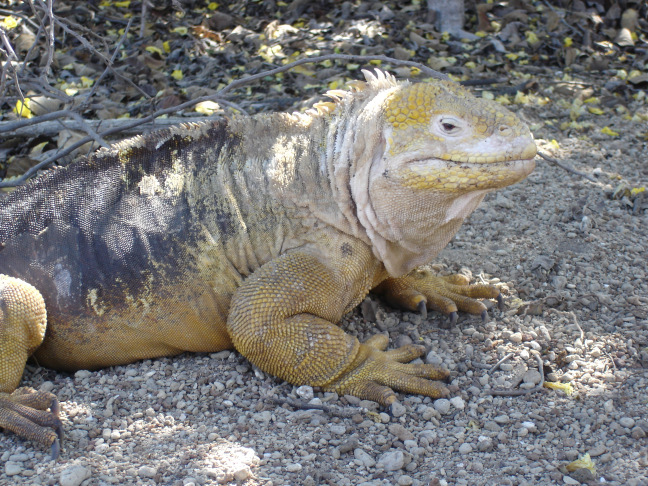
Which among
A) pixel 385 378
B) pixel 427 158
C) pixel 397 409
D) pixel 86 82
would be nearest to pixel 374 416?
pixel 397 409

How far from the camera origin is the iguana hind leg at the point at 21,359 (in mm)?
3207

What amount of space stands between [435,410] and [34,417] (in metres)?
1.89

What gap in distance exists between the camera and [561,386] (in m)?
3.46

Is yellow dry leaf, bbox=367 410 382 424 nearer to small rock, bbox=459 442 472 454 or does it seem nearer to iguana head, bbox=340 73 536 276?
small rock, bbox=459 442 472 454

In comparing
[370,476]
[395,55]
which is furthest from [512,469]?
[395,55]

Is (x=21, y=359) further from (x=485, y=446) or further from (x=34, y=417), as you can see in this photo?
(x=485, y=446)

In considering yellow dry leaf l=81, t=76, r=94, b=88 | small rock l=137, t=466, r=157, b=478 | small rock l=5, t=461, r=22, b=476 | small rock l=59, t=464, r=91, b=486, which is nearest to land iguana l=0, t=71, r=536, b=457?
small rock l=5, t=461, r=22, b=476

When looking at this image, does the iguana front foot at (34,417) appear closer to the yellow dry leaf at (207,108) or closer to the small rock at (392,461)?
the small rock at (392,461)

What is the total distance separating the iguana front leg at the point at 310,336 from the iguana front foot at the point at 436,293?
636 millimetres

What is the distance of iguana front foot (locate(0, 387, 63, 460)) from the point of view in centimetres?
314

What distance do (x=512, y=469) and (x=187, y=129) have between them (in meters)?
2.41

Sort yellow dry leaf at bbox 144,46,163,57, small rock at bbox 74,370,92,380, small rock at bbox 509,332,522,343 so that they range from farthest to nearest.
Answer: yellow dry leaf at bbox 144,46,163,57 → small rock at bbox 509,332,522,343 → small rock at bbox 74,370,92,380

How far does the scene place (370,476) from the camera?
2965mm

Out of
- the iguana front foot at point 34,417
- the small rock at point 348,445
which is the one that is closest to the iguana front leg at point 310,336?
the small rock at point 348,445
